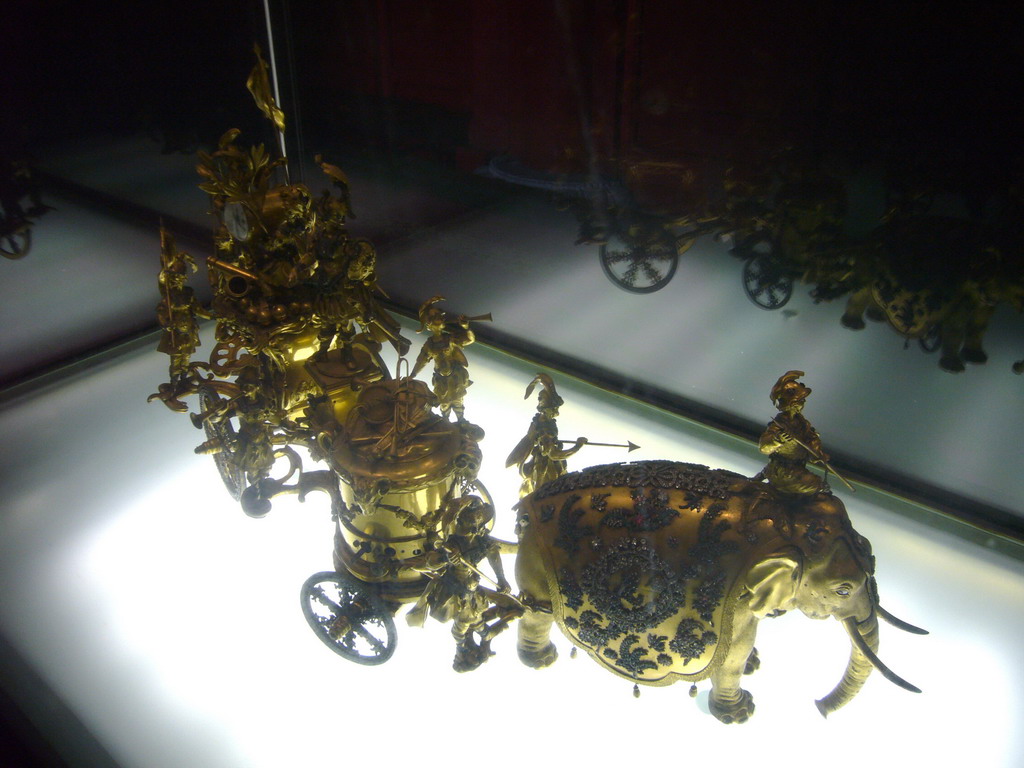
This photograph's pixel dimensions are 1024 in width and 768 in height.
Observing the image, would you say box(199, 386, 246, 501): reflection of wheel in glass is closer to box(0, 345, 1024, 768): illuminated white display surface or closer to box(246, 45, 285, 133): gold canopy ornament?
box(0, 345, 1024, 768): illuminated white display surface

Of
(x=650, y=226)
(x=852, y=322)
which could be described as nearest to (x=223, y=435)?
(x=650, y=226)

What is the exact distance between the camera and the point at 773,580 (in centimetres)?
142

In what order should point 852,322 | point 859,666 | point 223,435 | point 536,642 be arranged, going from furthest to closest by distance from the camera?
point 852,322 < point 223,435 < point 536,642 < point 859,666

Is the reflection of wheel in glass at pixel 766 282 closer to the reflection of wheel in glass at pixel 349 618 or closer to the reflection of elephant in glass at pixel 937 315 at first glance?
the reflection of elephant in glass at pixel 937 315

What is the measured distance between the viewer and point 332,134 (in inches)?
132

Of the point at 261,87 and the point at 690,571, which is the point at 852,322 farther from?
the point at 261,87

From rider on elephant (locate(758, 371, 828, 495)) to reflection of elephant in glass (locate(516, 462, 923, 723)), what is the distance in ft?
0.11

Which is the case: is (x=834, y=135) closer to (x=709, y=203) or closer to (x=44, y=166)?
(x=709, y=203)

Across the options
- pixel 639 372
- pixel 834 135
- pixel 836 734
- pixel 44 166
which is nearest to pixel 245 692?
pixel 836 734

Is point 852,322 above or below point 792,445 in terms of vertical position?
below

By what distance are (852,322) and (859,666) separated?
1159mm

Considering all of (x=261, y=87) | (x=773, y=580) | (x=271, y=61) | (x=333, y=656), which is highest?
(x=261, y=87)

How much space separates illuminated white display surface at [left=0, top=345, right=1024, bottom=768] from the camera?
1713mm

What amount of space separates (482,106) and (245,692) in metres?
1.98
